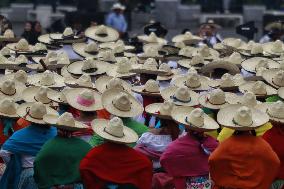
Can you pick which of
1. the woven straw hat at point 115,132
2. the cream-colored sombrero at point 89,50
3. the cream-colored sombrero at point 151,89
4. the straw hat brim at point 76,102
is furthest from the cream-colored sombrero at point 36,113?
the cream-colored sombrero at point 89,50

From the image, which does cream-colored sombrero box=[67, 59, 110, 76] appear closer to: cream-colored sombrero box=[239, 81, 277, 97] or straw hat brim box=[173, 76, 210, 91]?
straw hat brim box=[173, 76, 210, 91]

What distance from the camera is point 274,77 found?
13531mm

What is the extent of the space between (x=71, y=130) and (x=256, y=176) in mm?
2008

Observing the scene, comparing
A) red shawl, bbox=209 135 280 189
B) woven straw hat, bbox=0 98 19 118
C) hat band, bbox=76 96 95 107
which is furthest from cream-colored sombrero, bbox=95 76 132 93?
red shawl, bbox=209 135 280 189

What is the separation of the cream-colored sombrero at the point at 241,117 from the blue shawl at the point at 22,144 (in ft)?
6.20

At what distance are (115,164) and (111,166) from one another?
5 cm

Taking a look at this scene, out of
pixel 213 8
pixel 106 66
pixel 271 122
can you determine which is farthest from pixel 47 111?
pixel 213 8

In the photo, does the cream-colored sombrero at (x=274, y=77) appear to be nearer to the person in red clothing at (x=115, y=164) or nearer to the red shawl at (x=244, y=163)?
the red shawl at (x=244, y=163)

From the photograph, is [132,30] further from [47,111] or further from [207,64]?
[47,111]

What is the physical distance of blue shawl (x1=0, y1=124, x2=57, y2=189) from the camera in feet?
35.9

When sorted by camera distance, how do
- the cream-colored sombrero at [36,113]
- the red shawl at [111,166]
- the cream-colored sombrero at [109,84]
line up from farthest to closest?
the cream-colored sombrero at [109,84]
the cream-colored sombrero at [36,113]
the red shawl at [111,166]

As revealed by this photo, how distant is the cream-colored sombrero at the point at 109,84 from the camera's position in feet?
42.5

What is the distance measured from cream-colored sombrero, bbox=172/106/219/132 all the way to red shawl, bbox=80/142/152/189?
693 millimetres

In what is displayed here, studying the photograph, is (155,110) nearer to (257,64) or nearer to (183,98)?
→ (183,98)
